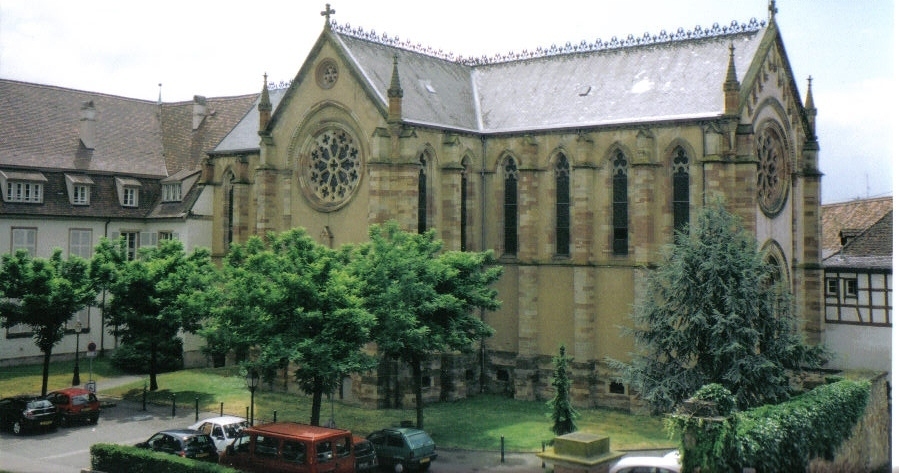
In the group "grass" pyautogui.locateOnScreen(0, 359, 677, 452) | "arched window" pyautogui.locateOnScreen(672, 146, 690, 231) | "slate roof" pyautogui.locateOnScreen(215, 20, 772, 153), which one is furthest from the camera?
"slate roof" pyautogui.locateOnScreen(215, 20, 772, 153)

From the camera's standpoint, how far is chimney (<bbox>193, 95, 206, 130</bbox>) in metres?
53.7

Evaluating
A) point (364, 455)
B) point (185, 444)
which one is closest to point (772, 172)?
point (364, 455)

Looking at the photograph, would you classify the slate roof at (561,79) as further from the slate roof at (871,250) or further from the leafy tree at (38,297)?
the leafy tree at (38,297)

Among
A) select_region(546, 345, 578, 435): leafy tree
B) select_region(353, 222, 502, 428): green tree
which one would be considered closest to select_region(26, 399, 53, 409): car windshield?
select_region(353, 222, 502, 428): green tree

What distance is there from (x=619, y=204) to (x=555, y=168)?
10.9 feet

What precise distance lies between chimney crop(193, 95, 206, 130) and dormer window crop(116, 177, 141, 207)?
695 cm

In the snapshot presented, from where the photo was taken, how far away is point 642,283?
36.1 meters

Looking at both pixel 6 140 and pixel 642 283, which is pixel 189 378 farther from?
pixel 642 283

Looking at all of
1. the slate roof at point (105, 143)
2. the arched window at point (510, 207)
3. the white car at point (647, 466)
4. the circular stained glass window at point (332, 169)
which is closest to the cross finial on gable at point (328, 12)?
the circular stained glass window at point (332, 169)

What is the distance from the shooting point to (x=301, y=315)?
2730cm

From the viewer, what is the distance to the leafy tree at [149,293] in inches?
1457

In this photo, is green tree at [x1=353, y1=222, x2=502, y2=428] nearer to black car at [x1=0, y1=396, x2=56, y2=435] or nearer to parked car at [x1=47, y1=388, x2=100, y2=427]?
parked car at [x1=47, y1=388, x2=100, y2=427]

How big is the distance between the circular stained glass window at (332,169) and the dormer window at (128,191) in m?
11.6

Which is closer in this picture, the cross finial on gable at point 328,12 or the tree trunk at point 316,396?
the tree trunk at point 316,396
